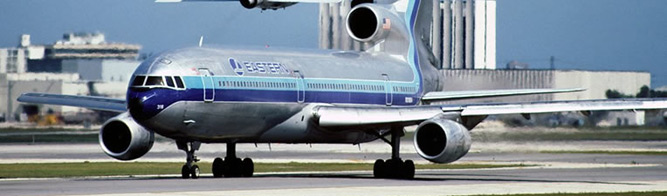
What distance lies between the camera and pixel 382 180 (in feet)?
125

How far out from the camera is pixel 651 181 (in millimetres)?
37156

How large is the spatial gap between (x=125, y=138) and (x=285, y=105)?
4.35 meters

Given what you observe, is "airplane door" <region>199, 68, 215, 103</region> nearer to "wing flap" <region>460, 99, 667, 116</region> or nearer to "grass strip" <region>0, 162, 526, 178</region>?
"wing flap" <region>460, 99, 667, 116</region>

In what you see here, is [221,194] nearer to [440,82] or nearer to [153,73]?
[153,73]

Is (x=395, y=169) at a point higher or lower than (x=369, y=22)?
lower

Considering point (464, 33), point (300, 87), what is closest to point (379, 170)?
point (300, 87)

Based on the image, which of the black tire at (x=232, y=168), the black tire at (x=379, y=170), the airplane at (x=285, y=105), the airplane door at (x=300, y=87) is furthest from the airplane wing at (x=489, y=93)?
the black tire at (x=232, y=168)

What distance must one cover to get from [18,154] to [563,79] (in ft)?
118

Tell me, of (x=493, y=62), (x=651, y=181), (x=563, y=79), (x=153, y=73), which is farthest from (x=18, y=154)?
(x=493, y=62)

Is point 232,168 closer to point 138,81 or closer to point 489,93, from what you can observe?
point 138,81

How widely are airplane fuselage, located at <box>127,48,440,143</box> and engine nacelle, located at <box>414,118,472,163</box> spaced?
397 centimetres

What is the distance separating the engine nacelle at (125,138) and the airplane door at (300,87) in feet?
13.5

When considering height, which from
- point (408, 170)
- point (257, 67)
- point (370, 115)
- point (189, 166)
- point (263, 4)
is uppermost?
point (263, 4)

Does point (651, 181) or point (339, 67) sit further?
point (339, 67)
